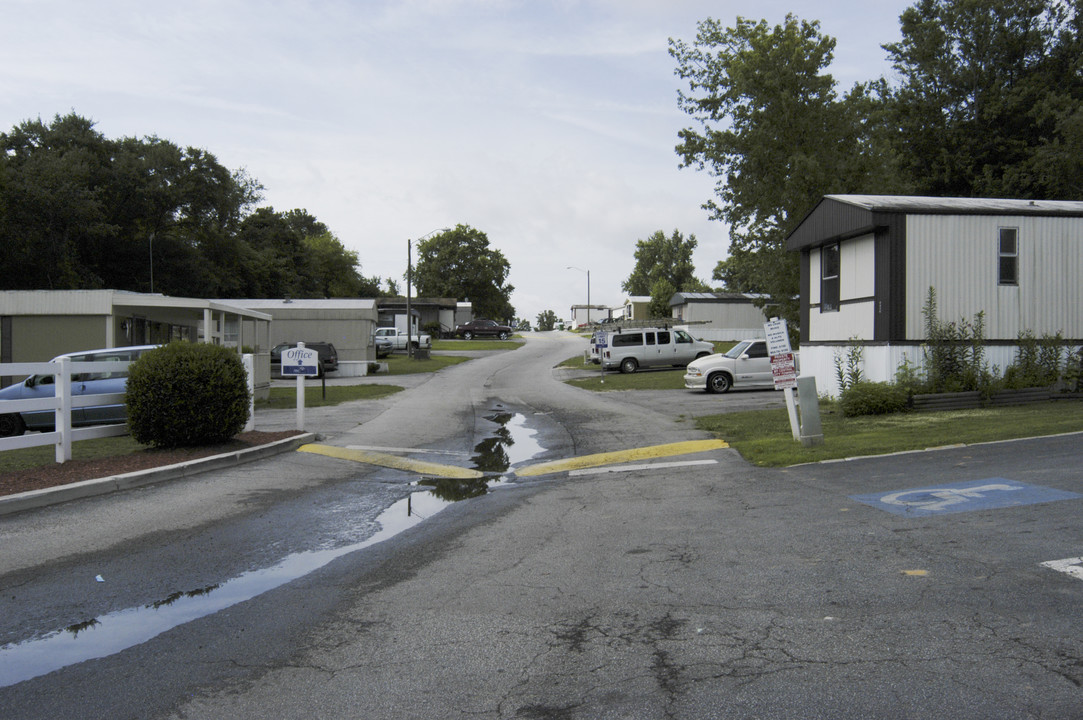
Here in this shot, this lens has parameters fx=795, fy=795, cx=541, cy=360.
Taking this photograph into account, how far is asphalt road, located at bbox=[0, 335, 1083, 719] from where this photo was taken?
3.85m

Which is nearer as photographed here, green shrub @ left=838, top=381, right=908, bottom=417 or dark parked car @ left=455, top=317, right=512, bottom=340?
green shrub @ left=838, top=381, right=908, bottom=417

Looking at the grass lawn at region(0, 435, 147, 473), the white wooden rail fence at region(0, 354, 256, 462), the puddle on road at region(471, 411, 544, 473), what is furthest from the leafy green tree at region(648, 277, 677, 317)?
the white wooden rail fence at region(0, 354, 256, 462)

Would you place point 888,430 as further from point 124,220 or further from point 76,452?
point 124,220

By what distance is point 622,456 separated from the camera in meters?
12.6

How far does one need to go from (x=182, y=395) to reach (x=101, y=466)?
1.76 meters

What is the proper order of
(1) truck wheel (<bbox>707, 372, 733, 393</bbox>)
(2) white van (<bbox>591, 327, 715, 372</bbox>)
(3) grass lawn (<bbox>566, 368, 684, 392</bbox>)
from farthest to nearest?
(2) white van (<bbox>591, 327, 715, 372</bbox>), (3) grass lawn (<bbox>566, 368, 684, 392</bbox>), (1) truck wheel (<bbox>707, 372, 733, 393</bbox>)

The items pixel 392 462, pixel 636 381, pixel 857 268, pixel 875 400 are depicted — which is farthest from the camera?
pixel 636 381

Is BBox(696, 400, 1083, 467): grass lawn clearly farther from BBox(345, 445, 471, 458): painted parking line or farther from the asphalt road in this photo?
BBox(345, 445, 471, 458): painted parking line

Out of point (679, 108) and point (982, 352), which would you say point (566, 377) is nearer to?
point (679, 108)

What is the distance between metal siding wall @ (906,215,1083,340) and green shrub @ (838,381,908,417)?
182cm

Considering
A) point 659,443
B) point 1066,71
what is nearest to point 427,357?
point 659,443

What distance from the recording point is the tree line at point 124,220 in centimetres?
4528

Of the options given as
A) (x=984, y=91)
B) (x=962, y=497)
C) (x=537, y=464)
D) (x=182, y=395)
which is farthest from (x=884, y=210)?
(x=984, y=91)

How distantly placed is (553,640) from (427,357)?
139ft
